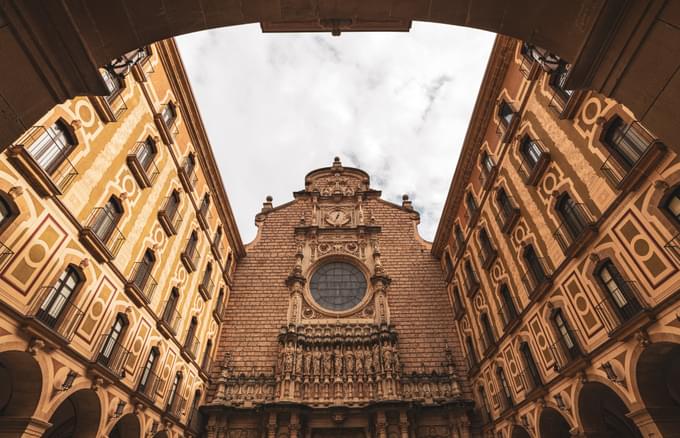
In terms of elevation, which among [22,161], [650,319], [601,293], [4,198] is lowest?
[650,319]

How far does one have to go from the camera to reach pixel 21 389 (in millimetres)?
8547

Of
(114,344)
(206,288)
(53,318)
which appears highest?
(206,288)

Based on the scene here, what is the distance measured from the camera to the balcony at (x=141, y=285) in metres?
12.1

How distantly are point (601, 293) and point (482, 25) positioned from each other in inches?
339

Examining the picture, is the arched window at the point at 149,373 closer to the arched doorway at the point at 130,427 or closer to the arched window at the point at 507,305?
the arched doorway at the point at 130,427

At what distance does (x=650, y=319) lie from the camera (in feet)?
26.0

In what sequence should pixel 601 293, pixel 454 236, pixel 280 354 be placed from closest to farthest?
pixel 601 293 → pixel 280 354 → pixel 454 236

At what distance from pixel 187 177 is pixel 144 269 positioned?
511 cm

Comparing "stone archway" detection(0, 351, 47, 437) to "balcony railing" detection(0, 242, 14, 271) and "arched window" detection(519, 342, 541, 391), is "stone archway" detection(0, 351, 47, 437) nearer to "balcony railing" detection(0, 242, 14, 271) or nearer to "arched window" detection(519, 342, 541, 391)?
"balcony railing" detection(0, 242, 14, 271)

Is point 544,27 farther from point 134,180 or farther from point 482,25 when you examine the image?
point 134,180

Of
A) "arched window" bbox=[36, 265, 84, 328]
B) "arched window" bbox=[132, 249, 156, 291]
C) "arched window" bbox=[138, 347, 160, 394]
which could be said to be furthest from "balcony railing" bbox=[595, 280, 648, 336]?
"arched window" bbox=[138, 347, 160, 394]

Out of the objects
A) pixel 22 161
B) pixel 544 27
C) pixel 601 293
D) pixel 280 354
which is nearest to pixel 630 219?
pixel 601 293

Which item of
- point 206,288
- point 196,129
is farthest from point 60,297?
point 196,129

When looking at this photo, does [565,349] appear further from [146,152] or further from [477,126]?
[146,152]
